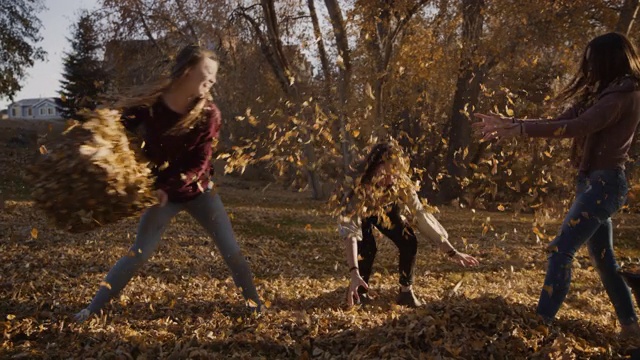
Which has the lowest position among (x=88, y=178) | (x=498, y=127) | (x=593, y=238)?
(x=593, y=238)

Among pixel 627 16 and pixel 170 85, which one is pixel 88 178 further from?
pixel 627 16

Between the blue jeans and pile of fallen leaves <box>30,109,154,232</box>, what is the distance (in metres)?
2.63

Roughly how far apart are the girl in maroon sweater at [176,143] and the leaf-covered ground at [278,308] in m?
0.46

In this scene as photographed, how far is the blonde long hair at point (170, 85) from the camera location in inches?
141

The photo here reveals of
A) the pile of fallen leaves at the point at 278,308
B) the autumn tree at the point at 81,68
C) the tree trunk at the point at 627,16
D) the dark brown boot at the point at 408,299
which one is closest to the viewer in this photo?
the pile of fallen leaves at the point at 278,308

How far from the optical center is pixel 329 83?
13727 millimetres

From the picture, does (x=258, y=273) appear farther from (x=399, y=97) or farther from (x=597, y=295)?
(x=399, y=97)

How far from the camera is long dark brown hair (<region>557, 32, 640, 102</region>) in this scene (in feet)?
11.5

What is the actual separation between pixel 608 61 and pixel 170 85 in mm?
2791

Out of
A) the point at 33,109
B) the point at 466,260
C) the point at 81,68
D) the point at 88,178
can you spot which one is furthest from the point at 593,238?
the point at 33,109

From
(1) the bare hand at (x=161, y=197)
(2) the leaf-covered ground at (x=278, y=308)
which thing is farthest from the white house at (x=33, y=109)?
(1) the bare hand at (x=161, y=197)

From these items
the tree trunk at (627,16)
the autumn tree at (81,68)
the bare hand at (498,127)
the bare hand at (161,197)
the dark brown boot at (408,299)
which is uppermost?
the autumn tree at (81,68)

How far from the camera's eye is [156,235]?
379 centimetres

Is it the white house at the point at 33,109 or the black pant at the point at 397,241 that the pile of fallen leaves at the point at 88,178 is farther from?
the white house at the point at 33,109
